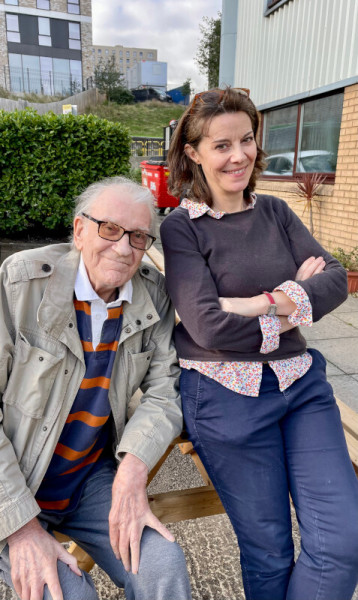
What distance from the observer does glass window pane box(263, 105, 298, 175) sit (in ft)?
26.6

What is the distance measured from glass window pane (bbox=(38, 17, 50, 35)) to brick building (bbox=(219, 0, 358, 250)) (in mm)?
38783

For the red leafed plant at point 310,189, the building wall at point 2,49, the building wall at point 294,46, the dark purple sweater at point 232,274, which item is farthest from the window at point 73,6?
the dark purple sweater at point 232,274

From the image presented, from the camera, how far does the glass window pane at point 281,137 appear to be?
809 centimetres

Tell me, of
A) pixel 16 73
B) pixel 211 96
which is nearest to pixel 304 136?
pixel 211 96

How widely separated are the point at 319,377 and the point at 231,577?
3.54ft

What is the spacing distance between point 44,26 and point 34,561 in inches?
1925

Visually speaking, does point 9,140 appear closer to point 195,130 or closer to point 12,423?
point 195,130

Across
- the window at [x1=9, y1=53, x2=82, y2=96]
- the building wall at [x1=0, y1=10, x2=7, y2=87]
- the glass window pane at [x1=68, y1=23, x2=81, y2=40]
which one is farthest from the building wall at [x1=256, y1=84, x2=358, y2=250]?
the glass window pane at [x1=68, y1=23, x2=81, y2=40]

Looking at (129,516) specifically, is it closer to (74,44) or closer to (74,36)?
(74,44)

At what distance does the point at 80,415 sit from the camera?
167cm

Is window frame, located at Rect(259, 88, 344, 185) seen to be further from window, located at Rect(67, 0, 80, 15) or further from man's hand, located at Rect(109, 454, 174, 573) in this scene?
window, located at Rect(67, 0, 80, 15)

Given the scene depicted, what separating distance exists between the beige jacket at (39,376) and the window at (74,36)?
47.8 metres

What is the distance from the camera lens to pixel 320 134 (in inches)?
287

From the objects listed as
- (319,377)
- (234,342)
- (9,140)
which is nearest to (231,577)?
(319,377)
